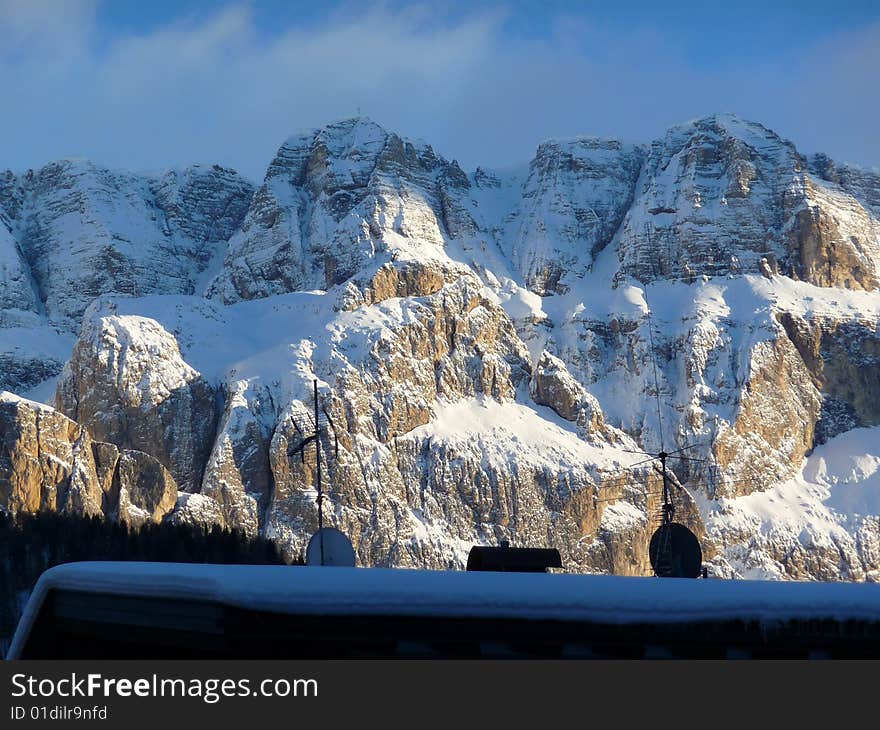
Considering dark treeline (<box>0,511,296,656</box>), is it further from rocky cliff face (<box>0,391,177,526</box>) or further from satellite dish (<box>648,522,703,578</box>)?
satellite dish (<box>648,522,703,578</box>)

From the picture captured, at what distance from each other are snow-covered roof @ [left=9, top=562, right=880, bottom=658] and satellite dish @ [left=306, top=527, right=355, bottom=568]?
59.4 ft

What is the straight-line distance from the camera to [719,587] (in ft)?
47.7

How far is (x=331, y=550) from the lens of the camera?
32844 mm

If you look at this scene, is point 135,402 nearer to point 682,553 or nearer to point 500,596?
point 682,553

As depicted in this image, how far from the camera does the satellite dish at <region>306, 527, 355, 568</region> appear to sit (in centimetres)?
3266

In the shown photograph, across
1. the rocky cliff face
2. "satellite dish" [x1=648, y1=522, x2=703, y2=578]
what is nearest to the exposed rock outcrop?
the rocky cliff face

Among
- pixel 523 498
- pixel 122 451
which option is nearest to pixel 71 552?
pixel 122 451

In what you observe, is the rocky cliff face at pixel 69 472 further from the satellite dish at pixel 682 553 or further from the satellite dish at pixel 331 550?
the satellite dish at pixel 682 553

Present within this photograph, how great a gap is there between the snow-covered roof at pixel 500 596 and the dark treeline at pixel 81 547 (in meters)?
76.4

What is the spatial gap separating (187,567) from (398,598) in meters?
2.20

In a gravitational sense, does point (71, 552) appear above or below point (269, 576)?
above
